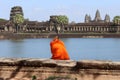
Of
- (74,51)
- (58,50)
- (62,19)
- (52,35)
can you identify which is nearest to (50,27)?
(62,19)

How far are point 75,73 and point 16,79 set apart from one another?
43.6 inches

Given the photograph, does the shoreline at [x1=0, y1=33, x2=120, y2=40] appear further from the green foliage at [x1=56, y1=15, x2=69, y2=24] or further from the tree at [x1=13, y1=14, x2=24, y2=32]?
the green foliage at [x1=56, y1=15, x2=69, y2=24]

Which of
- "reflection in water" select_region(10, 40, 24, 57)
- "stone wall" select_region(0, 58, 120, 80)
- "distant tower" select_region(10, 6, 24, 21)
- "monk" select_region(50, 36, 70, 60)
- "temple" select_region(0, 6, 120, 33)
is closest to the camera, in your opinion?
"stone wall" select_region(0, 58, 120, 80)

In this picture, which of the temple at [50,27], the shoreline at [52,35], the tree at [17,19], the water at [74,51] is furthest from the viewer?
the temple at [50,27]

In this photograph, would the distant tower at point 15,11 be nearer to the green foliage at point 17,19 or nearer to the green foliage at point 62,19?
the green foliage at point 17,19

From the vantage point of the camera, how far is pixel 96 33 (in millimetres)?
100750

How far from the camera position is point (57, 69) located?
743 centimetres

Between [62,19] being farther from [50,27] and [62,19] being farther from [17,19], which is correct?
[17,19]

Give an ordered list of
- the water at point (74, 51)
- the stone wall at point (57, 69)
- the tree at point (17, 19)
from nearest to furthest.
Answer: the stone wall at point (57, 69) < the water at point (74, 51) < the tree at point (17, 19)

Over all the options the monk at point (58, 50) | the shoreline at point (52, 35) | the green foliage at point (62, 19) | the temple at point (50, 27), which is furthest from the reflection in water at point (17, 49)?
the green foliage at point (62, 19)

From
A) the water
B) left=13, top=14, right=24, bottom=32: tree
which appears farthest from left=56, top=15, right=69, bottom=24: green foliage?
the water

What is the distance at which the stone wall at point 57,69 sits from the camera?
7172 millimetres

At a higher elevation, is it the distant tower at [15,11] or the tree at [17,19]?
the distant tower at [15,11]

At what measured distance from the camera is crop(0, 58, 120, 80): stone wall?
23.5 feet
